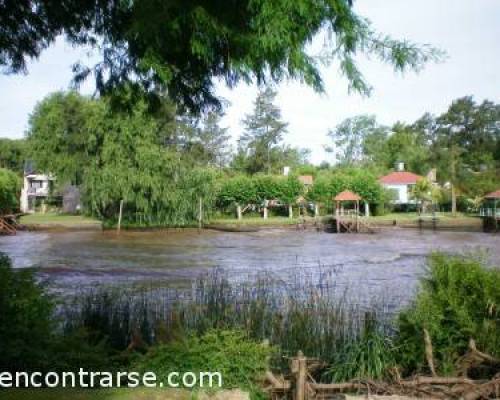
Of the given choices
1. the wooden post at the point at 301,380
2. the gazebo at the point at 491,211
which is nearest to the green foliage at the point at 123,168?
the gazebo at the point at 491,211

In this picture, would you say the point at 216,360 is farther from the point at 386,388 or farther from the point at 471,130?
the point at 471,130

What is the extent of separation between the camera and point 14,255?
24203 mm

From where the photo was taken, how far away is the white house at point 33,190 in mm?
64419

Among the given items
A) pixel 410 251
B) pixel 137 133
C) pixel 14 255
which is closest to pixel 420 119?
pixel 137 133

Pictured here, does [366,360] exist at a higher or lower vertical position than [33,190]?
lower

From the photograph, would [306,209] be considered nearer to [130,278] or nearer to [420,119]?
[420,119]

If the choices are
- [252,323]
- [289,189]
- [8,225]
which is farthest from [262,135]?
[252,323]

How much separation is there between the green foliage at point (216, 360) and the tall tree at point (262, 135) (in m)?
67.3

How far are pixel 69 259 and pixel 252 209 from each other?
33.4 metres

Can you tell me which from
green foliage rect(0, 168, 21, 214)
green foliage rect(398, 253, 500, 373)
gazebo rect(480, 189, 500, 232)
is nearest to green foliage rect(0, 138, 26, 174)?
green foliage rect(0, 168, 21, 214)

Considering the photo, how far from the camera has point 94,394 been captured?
3.56 metres

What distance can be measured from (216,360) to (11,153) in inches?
2978

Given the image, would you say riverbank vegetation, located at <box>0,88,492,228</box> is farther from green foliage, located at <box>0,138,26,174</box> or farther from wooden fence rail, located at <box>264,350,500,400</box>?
wooden fence rail, located at <box>264,350,500,400</box>

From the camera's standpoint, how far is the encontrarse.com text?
4.00 m
